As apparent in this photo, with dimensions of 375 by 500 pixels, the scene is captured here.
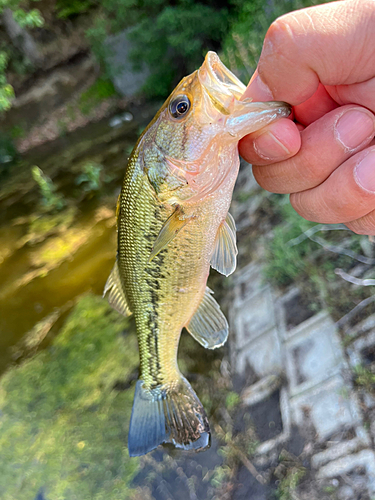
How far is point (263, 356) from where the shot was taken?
3.22 meters

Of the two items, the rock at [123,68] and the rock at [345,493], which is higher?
the rock at [123,68]

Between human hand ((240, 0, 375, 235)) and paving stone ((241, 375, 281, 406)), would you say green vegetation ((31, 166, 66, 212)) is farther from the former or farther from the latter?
human hand ((240, 0, 375, 235))

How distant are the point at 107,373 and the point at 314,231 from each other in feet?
10.0

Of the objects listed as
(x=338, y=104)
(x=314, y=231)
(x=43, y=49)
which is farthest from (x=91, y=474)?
(x=43, y=49)

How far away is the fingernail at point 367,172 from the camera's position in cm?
135

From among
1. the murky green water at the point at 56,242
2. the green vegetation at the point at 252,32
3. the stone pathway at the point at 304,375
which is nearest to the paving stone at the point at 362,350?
the stone pathway at the point at 304,375

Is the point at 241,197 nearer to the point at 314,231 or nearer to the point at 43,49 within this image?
the point at 314,231

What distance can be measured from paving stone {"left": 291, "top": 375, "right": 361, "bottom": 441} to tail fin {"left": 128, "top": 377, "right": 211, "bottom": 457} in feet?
3.48

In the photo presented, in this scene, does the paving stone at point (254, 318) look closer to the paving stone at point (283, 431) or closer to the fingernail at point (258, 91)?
the paving stone at point (283, 431)

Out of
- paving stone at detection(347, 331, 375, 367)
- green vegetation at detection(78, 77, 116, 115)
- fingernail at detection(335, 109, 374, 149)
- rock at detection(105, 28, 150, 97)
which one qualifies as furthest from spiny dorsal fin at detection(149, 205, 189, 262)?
green vegetation at detection(78, 77, 116, 115)

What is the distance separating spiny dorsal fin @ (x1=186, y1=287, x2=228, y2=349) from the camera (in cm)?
197

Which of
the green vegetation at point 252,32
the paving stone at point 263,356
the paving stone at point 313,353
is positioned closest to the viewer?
the paving stone at point 313,353

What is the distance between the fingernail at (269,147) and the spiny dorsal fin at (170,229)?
0.47m

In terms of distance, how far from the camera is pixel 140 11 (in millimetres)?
10109
